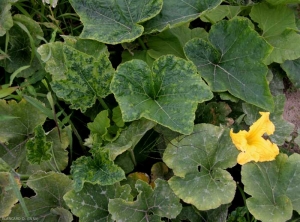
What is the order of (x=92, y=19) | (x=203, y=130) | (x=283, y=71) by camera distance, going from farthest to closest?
(x=283, y=71), (x=92, y=19), (x=203, y=130)

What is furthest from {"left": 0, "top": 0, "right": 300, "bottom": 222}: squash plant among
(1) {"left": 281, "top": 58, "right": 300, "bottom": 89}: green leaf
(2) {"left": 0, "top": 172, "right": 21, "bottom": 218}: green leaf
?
(1) {"left": 281, "top": 58, "right": 300, "bottom": 89}: green leaf

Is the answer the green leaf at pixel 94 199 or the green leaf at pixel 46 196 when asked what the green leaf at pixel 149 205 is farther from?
the green leaf at pixel 46 196

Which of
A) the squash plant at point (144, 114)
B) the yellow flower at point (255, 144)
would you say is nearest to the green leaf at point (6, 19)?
the squash plant at point (144, 114)

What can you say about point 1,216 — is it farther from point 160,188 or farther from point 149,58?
point 149,58

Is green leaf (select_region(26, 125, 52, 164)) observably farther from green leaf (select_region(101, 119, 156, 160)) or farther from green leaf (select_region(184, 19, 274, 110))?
green leaf (select_region(184, 19, 274, 110))

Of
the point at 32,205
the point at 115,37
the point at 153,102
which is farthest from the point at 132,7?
the point at 32,205

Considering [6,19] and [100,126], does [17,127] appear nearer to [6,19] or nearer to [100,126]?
[100,126]

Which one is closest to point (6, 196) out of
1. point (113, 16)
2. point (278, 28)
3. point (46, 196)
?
point (46, 196)
